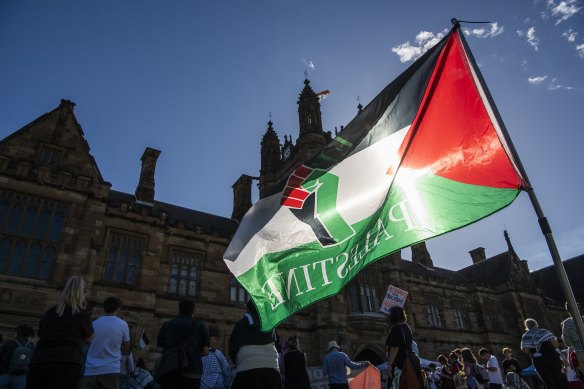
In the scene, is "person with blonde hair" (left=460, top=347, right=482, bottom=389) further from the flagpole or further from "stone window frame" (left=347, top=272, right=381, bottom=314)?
"stone window frame" (left=347, top=272, right=381, bottom=314)

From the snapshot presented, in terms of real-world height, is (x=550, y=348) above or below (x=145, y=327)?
below

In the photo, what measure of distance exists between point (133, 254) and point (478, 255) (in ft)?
127

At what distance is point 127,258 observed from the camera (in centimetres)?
1781

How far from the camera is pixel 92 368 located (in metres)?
5.14

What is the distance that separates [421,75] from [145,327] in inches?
617

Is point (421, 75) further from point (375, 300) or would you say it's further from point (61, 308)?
point (375, 300)

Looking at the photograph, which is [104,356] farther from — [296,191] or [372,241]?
[372,241]

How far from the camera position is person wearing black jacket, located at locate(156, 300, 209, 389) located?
448cm

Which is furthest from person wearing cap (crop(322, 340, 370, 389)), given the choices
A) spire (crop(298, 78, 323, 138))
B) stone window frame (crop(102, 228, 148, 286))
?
spire (crop(298, 78, 323, 138))

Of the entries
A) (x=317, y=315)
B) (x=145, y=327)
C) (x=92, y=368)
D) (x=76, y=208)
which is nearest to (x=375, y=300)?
(x=317, y=315)

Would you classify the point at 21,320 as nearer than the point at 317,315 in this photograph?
Yes

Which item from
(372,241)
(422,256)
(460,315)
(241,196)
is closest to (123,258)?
(241,196)

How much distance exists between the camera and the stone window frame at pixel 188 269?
18.8m

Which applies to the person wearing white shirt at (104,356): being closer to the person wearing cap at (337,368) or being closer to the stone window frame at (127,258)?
the person wearing cap at (337,368)
